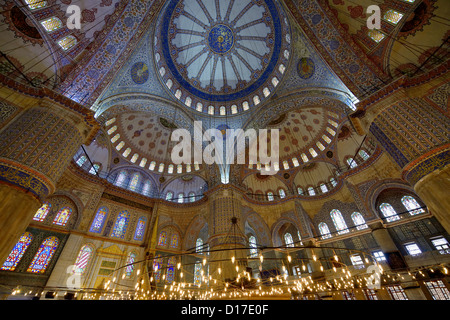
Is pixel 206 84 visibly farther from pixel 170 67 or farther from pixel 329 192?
pixel 329 192

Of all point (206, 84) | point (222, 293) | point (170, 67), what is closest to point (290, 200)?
point (222, 293)

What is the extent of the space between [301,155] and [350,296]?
404 inches

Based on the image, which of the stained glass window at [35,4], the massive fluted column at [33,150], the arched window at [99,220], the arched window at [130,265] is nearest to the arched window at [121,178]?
the arched window at [99,220]

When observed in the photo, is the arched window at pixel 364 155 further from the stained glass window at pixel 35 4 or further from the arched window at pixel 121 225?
the stained glass window at pixel 35 4

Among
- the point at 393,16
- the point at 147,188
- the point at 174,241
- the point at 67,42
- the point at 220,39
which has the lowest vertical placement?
the point at 174,241

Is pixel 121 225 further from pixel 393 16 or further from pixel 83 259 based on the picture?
pixel 393 16

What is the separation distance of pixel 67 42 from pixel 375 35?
14.0 m

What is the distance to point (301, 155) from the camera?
55.5 feet

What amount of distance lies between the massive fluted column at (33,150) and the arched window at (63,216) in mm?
5904

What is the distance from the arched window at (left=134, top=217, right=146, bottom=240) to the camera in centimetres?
1392

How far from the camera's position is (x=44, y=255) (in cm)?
1030

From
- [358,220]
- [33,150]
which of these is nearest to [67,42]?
[33,150]

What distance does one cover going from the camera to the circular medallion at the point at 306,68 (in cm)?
1141

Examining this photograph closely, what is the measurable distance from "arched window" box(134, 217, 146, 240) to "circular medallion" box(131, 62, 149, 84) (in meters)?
9.50
